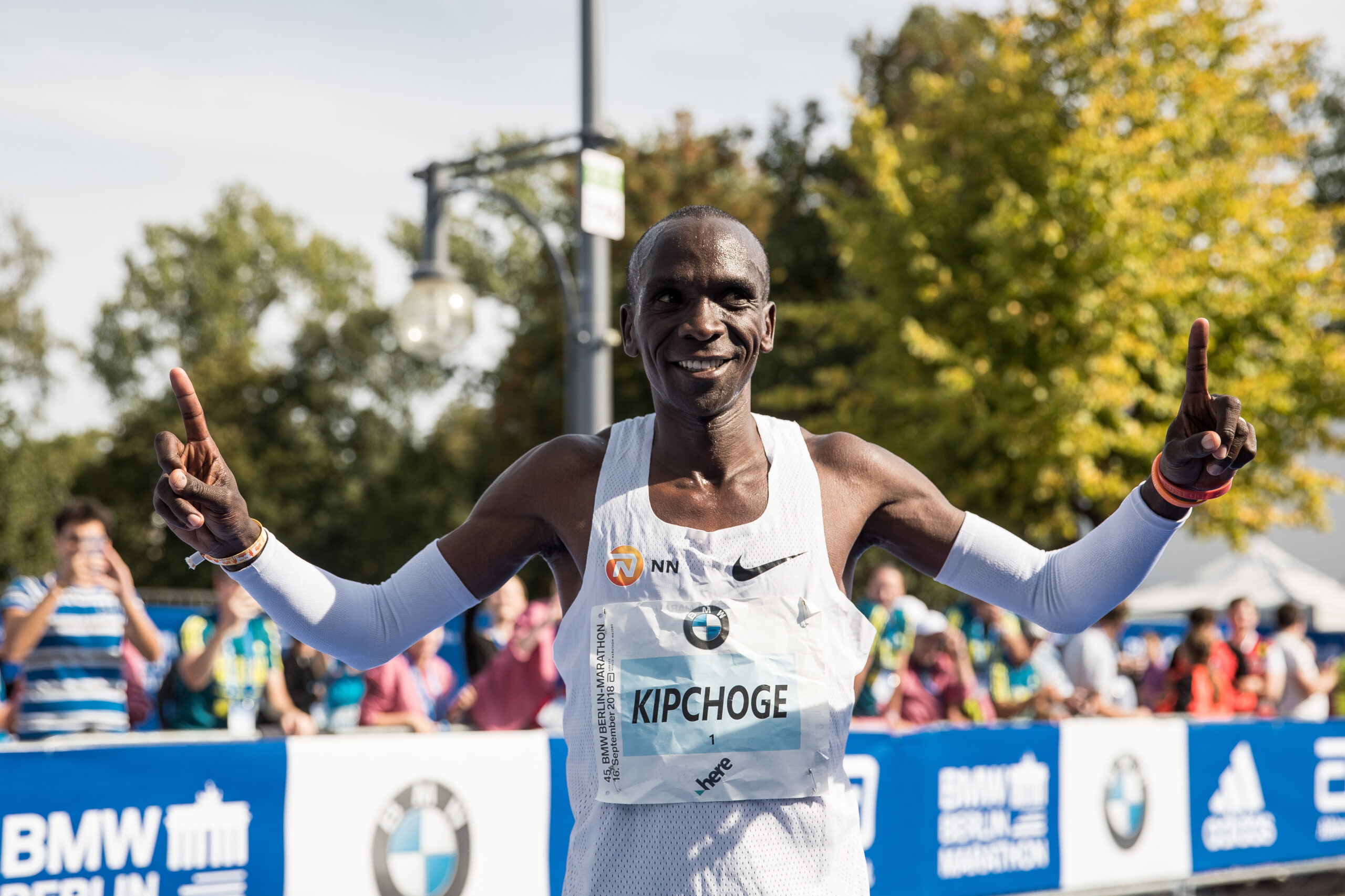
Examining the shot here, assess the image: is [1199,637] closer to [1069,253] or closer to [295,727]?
[295,727]

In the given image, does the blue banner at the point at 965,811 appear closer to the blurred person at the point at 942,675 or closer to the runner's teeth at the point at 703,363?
the blurred person at the point at 942,675

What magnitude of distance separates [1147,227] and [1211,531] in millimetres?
4176

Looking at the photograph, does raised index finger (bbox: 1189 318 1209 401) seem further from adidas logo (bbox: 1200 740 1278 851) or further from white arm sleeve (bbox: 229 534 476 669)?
adidas logo (bbox: 1200 740 1278 851)

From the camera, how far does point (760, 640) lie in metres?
2.11

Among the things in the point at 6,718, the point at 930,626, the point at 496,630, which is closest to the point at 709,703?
the point at 6,718

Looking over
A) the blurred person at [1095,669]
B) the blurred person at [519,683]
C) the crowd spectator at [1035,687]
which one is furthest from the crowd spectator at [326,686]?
the blurred person at [1095,669]

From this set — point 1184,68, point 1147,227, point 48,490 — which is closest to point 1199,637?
point 1147,227

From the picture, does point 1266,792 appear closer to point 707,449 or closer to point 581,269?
point 581,269

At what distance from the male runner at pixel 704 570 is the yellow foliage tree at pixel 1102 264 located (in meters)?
14.8

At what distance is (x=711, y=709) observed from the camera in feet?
6.86

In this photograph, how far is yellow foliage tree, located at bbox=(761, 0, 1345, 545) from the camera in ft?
55.0

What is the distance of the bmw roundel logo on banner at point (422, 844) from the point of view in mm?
5266

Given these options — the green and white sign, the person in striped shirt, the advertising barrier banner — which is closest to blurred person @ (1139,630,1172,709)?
the advertising barrier banner

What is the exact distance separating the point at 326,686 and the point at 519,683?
4.08 feet
